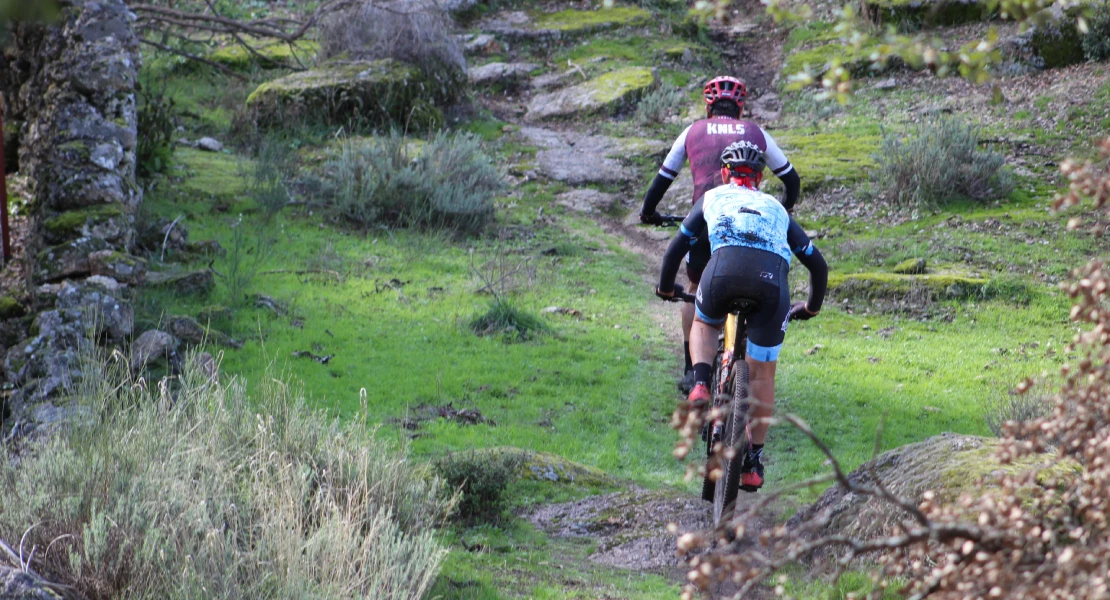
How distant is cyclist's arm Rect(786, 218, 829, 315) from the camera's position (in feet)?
17.8

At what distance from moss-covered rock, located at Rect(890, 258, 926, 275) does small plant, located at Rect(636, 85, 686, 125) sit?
7927 mm

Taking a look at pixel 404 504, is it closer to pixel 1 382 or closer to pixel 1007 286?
pixel 1 382

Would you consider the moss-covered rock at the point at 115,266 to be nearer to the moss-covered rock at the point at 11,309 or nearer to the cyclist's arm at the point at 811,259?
the moss-covered rock at the point at 11,309

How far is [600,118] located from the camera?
742 inches

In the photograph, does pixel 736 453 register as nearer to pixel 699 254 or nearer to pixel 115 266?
pixel 699 254

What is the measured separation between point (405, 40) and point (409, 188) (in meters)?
5.70

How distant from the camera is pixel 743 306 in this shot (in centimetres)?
525

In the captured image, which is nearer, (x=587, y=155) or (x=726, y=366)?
(x=726, y=366)

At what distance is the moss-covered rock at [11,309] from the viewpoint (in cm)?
768

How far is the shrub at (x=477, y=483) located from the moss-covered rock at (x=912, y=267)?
6.74 m

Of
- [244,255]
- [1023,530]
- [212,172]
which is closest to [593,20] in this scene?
[212,172]

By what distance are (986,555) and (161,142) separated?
1313cm

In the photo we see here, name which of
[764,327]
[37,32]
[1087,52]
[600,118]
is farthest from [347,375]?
[1087,52]

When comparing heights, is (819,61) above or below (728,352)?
below
